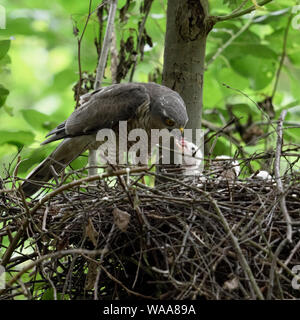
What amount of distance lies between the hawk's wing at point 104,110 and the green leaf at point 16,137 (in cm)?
25

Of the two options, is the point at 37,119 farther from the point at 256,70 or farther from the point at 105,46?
the point at 256,70

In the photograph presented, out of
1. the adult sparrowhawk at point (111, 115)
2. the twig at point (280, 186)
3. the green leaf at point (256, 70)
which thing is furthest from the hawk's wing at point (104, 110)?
the twig at point (280, 186)

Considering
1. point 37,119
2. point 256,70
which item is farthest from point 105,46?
point 256,70

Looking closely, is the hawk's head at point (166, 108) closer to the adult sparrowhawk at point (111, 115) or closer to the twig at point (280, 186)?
the adult sparrowhawk at point (111, 115)

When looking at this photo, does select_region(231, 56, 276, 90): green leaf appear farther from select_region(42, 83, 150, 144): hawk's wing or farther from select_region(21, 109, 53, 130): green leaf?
select_region(21, 109, 53, 130): green leaf

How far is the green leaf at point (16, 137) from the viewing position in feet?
13.9

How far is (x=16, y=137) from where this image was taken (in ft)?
14.0

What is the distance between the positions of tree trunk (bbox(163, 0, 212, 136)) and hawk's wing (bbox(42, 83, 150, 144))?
51cm

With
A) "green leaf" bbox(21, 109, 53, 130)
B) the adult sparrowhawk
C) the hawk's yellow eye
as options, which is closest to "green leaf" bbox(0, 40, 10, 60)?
the adult sparrowhawk

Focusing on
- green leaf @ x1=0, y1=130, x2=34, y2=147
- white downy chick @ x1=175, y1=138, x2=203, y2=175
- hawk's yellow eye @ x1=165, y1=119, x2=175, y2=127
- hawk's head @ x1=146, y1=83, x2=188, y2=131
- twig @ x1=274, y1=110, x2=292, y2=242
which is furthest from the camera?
green leaf @ x1=0, y1=130, x2=34, y2=147

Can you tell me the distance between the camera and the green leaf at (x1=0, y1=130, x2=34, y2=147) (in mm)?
4234

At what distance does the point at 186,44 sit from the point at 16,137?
167cm

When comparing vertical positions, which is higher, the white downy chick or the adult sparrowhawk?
the adult sparrowhawk

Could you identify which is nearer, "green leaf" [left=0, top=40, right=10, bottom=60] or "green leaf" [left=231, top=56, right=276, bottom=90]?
"green leaf" [left=0, top=40, right=10, bottom=60]
